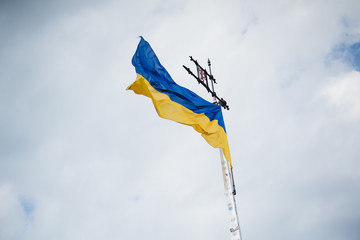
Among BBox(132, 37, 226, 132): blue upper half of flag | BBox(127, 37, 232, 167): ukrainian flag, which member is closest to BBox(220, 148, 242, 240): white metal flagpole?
BBox(127, 37, 232, 167): ukrainian flag

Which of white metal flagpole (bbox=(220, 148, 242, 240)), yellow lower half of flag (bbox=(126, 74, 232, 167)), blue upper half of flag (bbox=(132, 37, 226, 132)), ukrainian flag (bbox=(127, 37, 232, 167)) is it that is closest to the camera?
white metal flagpole (bbox=(220, 148, 242, 240))

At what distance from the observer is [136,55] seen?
11.8 m

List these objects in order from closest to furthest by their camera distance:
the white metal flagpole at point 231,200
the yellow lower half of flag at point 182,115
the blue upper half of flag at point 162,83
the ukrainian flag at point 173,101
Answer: the white metal flagpole at point 231,200 → the yellow lower half of flag at point 182,115 → the ukrainian flag at point 173,101 → the blue upper half of flag at point 162,83

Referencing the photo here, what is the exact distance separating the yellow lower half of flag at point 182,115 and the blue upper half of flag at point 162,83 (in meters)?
0.22

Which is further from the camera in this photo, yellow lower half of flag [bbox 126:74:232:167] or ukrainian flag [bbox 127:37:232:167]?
ukrainian flag [bbox 127:37:232:167]

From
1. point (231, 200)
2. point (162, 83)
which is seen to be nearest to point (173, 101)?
point (162, 83)

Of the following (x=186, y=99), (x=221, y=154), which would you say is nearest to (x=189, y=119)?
(x=186, y=99)

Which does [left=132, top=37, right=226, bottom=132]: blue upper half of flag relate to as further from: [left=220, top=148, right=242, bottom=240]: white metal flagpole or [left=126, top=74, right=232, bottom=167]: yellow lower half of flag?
[left=220, top=148, right=242, bottom=240]: white metal flagpole

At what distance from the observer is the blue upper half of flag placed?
11.7 m

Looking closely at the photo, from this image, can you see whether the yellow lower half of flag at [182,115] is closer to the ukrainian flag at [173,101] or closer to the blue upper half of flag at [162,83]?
the ukrainian flag at [173,101]

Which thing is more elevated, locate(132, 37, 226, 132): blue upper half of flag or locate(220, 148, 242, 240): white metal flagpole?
locate(132, 37, 226, 132): blue upper half of flag

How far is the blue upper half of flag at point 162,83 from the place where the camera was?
11724 millimetres

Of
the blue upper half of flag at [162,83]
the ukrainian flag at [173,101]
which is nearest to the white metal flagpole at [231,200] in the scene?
the ukrainian flag at [173,101]

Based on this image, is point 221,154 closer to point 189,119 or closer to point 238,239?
point 189,119
